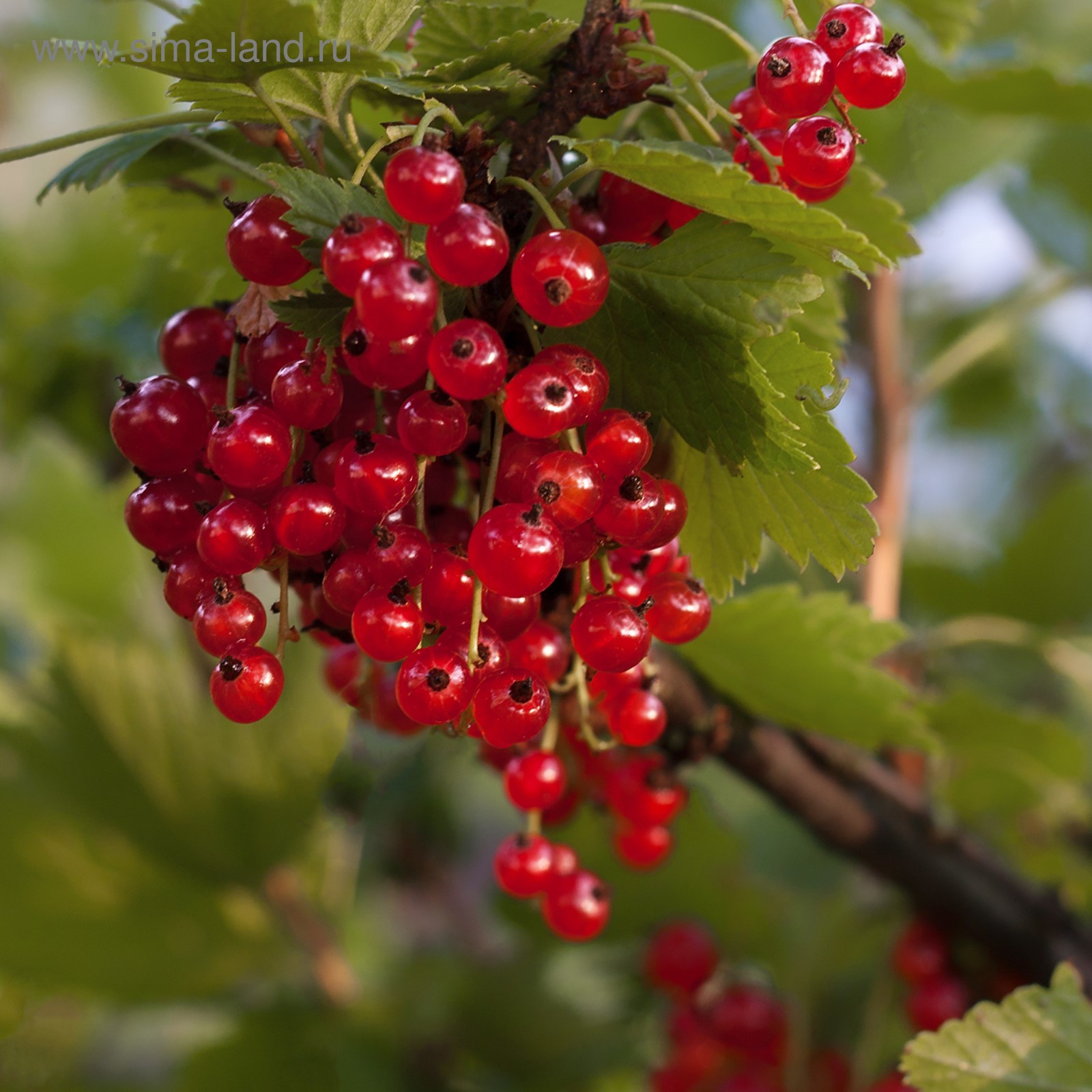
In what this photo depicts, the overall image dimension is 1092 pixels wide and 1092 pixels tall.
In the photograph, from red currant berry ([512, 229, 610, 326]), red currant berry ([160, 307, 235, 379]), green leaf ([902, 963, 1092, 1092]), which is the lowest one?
green leaf ([902, 963, 1092, 1092])

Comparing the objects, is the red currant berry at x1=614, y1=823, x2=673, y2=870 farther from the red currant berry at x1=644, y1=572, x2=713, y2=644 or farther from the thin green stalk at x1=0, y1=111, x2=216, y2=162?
the thin green stalk at x1=0, y1=111, x2=216, y2=162

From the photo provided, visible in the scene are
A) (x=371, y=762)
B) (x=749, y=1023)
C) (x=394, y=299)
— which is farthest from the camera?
(x=371, y=762)

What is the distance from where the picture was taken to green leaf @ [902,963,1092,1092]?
554 millimetres

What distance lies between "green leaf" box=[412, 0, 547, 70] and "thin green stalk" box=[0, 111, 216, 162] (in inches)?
4.7

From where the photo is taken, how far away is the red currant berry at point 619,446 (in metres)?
0.44

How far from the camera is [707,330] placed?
18.1 inches

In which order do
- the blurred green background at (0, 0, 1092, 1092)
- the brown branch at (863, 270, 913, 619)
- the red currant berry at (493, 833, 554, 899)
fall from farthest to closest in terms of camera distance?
the brown branch at (863, 270, 913, 619) < the blurred green background at (0, 0, 1092, 1092) < the red currant berry at (493, 833, 554, 899)

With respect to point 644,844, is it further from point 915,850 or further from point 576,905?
point 915,850

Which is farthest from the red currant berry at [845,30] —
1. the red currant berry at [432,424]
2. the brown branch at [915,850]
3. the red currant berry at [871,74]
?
the brown branch at [915,850]

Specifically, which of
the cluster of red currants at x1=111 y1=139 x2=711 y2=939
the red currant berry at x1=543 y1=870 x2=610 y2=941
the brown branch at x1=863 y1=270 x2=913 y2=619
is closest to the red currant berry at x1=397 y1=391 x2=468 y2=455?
the cluster of red currants at x1=111 y1=139 x2=711 y2=939

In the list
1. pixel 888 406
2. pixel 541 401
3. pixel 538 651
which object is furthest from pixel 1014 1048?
pixel 888 406

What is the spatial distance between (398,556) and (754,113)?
305mm

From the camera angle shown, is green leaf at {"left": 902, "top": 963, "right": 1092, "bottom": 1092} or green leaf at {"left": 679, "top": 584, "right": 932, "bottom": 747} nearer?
green leaf at {"left": 902, "top": 963, "right": 1092, "bottom": 1092}

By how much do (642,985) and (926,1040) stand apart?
0.74 metres
